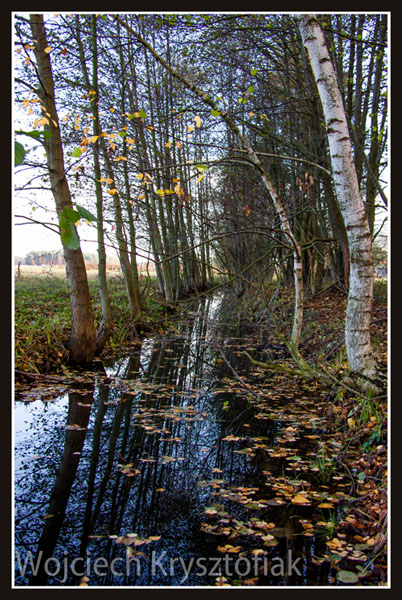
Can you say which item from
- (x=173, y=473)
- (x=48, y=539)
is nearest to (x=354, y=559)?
(x=173, y=473)

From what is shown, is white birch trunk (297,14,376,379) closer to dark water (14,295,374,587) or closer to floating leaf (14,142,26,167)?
dark water (14,295,374,587)

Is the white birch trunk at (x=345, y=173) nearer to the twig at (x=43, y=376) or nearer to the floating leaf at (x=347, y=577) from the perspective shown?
the floating leaf at (x=347, y=577)

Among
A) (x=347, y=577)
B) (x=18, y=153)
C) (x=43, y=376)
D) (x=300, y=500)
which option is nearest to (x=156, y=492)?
(x=300, y=500)

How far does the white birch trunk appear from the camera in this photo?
3990mm

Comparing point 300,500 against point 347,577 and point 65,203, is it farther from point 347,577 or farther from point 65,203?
point 65,203

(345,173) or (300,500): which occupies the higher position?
(345,173)

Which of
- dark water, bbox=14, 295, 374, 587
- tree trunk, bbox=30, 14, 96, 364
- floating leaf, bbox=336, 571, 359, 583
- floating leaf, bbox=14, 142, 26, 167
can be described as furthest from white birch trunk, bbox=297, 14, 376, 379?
tree trunk, bbox=30, 14, 96, 364

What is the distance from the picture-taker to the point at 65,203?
7113 millimetres

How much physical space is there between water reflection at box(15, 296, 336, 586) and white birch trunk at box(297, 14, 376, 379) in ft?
5.94

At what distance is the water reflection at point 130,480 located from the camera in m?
2.51

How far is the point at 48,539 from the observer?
8.96 feet

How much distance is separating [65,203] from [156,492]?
543 cm

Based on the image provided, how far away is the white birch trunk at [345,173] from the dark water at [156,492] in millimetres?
1623
